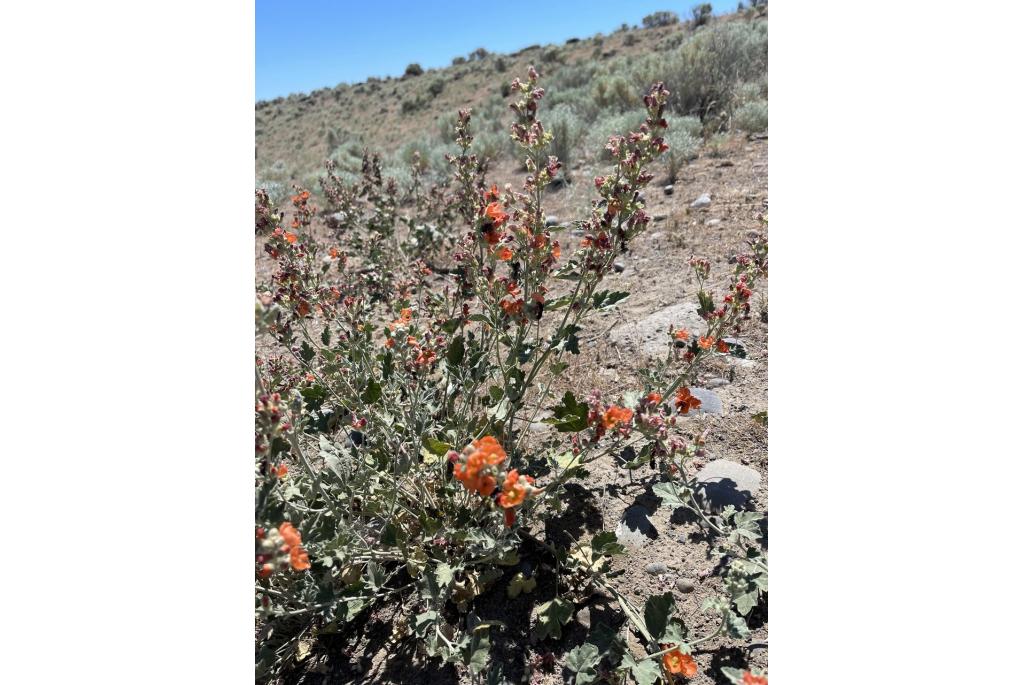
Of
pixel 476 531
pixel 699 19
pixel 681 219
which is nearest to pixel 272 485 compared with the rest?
pixel 476 531

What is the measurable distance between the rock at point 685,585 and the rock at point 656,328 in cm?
127

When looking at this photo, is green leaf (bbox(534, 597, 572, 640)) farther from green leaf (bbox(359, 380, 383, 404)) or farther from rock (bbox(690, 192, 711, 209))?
rock (bbox(690, 192, 711, 209))

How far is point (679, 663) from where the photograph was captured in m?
1.45

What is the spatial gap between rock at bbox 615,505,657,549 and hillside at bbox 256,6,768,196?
1698mm

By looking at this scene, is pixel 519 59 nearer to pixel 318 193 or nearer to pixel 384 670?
pixel 318 193

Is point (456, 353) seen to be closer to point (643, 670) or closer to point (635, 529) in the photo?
point (635, 529)

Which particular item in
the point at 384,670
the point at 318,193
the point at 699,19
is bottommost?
the point at 384,670

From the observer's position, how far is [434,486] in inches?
83.7

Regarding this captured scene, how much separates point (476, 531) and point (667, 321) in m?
1.92

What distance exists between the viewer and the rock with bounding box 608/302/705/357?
9.80 feet

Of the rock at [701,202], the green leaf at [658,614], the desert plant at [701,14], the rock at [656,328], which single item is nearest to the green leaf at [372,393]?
the green leaf at [658,614]

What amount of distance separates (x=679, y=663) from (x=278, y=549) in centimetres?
108

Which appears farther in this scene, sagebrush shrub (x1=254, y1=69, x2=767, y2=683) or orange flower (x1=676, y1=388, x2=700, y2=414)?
orange flower (x1=676, y1=388, x2=700, y2=414)

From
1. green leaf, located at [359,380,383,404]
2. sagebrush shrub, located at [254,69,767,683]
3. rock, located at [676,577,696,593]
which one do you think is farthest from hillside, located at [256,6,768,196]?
rock, located at [676,577,696,593]
